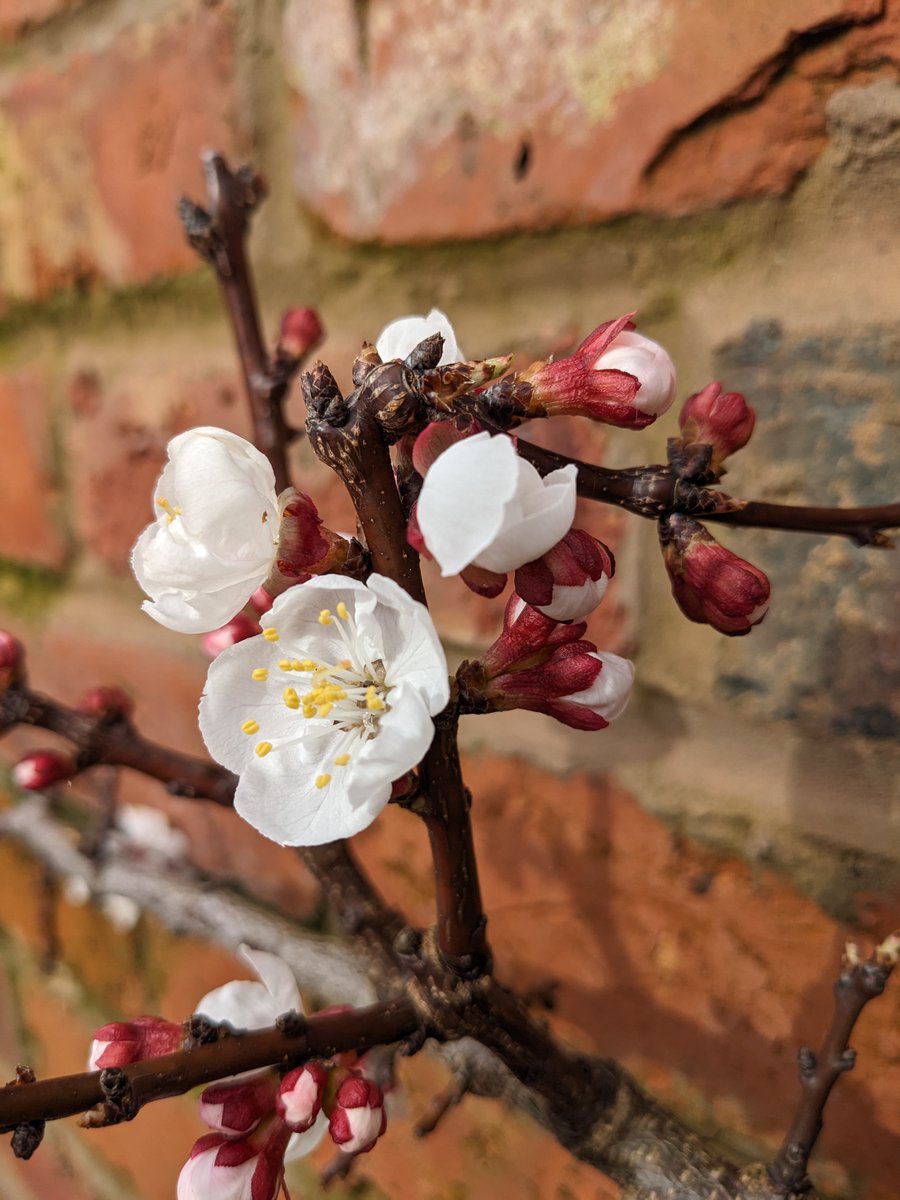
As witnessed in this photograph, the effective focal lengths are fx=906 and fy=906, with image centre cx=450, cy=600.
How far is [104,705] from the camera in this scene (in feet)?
1.56

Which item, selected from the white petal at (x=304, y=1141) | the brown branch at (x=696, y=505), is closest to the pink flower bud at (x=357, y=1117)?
the white petal at (x=304, y=1141)

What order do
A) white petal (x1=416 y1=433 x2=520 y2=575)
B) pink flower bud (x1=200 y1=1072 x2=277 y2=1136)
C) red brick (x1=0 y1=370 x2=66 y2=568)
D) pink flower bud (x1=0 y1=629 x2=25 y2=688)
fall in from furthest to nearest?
red brick (x1=0 y1=370 x2=66 y2=568)
pink flower bud (x1=0 y1=629 x2=25 y2=688)
pink flower bud (x1=200 y1=1072 x2=277 y2=1136)
white petal (x1=416 y1=433 x2=520 y2=575)

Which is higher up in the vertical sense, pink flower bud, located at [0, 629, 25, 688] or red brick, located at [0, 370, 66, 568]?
red brick, located at [0, 370, 66, 568]

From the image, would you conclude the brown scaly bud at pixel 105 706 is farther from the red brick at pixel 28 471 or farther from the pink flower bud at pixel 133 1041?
the red brick at pixel 28 471

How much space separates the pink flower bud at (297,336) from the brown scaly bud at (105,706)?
8.0 inches

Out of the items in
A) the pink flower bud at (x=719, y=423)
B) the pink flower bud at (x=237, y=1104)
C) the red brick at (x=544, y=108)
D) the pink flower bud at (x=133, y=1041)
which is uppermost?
the red brick at (x=544, y=108)

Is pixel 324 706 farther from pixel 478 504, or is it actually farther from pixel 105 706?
pixel 105 706

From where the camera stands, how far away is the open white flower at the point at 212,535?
0.84 ft

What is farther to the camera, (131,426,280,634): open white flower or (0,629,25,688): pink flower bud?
(0,629,25,688): pink flower bud

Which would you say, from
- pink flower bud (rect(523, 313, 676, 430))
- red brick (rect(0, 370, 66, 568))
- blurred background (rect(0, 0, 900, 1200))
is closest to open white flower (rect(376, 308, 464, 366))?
pink flower bud (rect(523, 313, 676, 430))

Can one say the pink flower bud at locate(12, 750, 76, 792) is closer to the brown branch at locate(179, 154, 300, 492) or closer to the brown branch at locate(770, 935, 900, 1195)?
the brown branch at locate(179, 154, 300, 492)

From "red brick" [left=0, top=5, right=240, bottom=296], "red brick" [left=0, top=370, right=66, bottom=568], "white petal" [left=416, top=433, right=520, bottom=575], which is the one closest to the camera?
"white petal" [left=416, top=433, right=520, bottom=575]

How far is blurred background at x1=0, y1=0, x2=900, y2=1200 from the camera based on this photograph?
409 mm

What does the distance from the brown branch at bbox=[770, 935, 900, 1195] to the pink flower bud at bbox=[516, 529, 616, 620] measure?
0.19 meters
